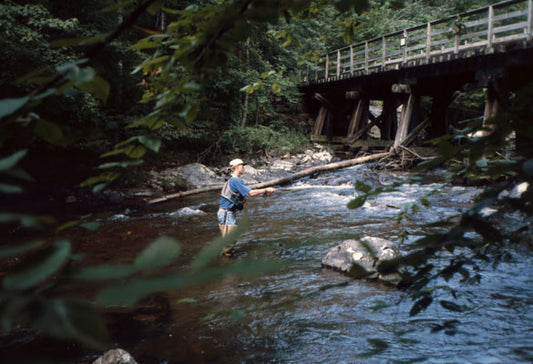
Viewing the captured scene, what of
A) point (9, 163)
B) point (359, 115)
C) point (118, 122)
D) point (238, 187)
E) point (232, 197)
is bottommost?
point (232, 197)

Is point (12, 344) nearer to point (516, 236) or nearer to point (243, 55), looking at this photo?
point (516, 236)

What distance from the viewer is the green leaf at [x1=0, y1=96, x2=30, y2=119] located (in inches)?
20.7

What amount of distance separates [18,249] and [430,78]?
1549 centimetres

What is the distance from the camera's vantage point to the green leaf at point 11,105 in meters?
0.53

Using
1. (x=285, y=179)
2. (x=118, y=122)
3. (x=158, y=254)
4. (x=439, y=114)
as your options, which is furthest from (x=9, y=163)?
(x=439, y=114)

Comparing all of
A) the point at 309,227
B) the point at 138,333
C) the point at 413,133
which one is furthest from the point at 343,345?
the point at 413,133

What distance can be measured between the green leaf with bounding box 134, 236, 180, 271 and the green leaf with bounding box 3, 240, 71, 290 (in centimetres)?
9

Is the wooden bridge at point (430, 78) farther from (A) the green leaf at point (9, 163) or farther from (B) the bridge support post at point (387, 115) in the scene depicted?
(A) the green leaf at point (9, 163)

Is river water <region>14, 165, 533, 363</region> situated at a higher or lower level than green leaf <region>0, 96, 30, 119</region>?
lower

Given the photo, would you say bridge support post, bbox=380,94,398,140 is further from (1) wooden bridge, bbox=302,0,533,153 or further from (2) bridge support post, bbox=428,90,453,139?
(2) bridge support post, bbox=428,90,453,139

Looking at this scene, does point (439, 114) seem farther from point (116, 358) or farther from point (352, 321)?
point (116, 358)

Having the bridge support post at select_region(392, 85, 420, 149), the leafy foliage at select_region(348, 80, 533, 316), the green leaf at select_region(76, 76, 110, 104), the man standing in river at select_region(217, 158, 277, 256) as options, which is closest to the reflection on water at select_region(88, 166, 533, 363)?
the leafy foliage at select_region(348, 80, 533, 316)

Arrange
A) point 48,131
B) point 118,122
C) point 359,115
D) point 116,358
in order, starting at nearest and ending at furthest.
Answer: point 48,131 → point 118,122 → point 116,358 → point 359,115

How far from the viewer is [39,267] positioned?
45 cm
